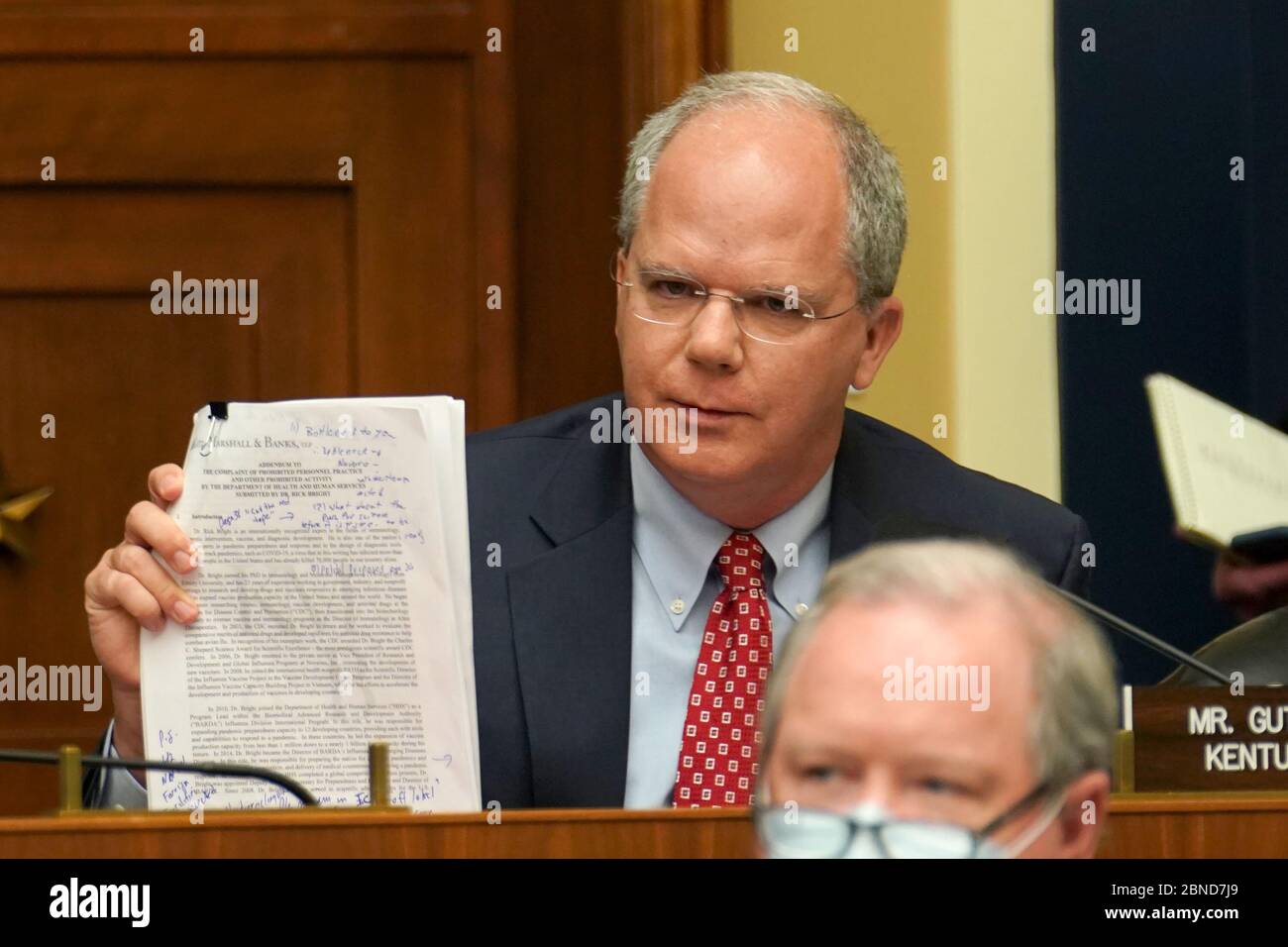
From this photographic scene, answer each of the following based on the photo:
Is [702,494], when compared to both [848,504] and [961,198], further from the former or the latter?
[961,198]

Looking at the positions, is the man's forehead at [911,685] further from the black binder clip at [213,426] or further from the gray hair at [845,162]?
the gray hair at [845,162]

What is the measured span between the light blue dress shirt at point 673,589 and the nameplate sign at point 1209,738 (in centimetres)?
48

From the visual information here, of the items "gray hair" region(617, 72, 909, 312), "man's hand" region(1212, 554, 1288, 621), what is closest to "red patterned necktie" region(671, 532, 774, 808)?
"gray hair" region(617, 72, 909, 312)

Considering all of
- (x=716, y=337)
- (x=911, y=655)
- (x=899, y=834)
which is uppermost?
(x=716, y=337)

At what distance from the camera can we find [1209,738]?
1542 millimetres

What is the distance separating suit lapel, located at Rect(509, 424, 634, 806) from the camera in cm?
193

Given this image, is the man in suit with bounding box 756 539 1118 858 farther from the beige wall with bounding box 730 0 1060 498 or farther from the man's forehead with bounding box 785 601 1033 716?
the beige wall with bounding box 730 0 1060 498

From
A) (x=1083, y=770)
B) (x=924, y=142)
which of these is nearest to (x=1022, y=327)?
(x=924, y=142)

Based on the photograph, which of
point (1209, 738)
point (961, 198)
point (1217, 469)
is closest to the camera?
point (1209, 738)

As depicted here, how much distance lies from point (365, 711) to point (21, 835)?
0.36 m

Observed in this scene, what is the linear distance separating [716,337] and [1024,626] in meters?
0.84

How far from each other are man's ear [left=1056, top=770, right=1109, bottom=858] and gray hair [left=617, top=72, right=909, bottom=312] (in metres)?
1.01

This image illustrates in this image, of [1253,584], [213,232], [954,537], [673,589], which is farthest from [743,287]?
[213,232]

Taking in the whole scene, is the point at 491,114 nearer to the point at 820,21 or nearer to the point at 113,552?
the point at 820,21
